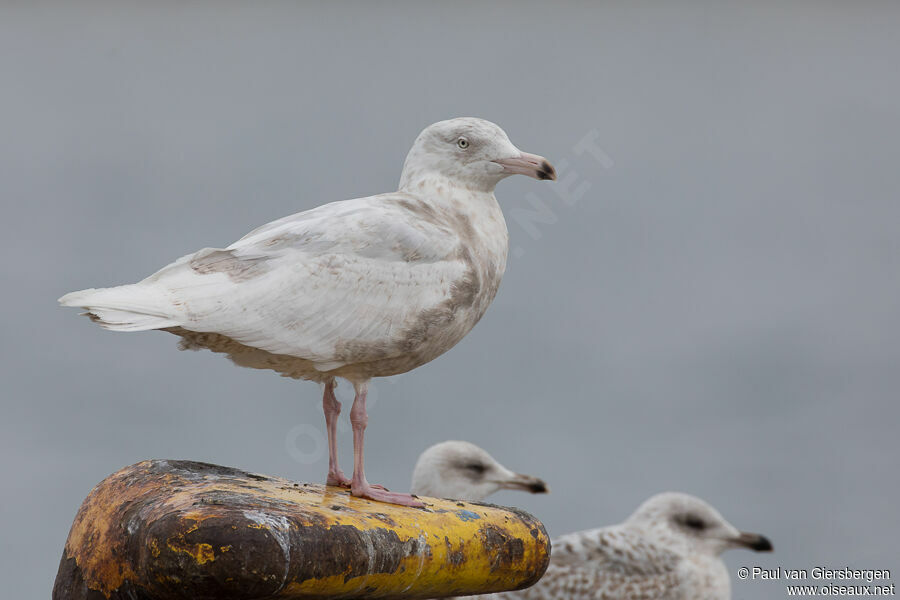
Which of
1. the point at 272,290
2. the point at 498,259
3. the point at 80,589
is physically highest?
the point at 498,259

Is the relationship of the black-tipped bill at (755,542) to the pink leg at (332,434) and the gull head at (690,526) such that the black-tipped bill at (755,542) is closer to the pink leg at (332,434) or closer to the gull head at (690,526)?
the gull head at (690,526)

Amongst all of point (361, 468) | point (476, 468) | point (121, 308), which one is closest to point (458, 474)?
point (476, 468)

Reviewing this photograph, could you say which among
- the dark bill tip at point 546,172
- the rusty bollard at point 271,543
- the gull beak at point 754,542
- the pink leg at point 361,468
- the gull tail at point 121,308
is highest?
the dark bill tip at point 546,172

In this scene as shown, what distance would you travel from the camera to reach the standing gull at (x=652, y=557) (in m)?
9.74

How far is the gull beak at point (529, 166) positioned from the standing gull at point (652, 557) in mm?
4800

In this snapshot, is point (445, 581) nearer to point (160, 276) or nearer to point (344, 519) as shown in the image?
point (344, 519)

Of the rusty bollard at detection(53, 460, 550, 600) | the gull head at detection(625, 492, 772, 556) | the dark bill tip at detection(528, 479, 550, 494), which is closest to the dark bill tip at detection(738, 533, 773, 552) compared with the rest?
the gull head at detection(625, 492, 772, 556)

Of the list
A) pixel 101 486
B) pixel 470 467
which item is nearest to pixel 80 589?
pixel 101 486

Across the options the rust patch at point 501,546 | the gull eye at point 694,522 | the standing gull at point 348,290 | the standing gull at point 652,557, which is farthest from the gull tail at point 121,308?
the gull eye at point 694,522

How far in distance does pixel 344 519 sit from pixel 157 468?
90cm

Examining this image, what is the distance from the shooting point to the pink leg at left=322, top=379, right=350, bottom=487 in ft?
18.9

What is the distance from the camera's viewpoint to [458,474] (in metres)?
10.1

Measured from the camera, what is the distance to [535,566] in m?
5.54

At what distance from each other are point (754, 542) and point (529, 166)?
6.21 metres
